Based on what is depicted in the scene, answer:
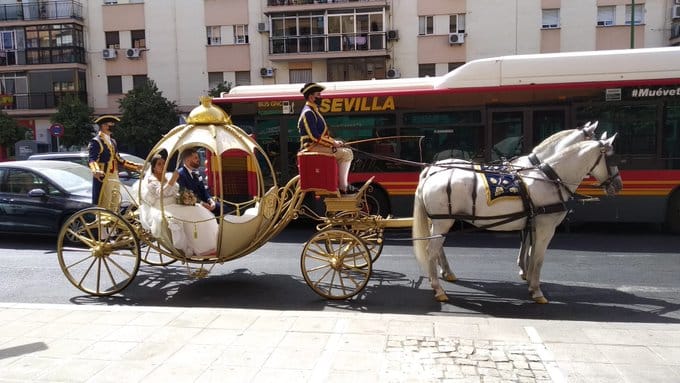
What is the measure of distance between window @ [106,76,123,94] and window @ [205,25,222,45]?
6.76m

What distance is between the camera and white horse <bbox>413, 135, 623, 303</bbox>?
6.48 m

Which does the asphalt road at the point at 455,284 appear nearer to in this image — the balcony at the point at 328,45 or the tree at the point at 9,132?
the balcony at the point at 328,45

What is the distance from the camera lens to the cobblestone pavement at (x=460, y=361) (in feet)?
13.9

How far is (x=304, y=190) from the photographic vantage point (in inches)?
270

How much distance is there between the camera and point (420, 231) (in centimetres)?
670

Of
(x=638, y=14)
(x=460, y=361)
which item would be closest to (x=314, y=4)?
(x=638, y=14)

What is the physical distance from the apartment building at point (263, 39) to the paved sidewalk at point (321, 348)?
93.5 ft

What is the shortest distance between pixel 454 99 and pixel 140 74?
98.2 ft

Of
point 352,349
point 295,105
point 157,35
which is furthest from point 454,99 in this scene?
point 157,35

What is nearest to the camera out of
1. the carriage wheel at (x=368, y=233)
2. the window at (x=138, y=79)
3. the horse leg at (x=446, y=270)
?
the carriage wheel at (x=368, y=233)

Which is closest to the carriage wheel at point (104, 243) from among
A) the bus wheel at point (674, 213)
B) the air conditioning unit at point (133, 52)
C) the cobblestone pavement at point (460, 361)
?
the cobblestone pavement at point (460, 361)

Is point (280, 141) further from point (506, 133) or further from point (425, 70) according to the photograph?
point (425, 70)

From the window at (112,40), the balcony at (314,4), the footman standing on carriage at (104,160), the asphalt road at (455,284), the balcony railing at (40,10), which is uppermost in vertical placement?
the balcony railing at (40,10)

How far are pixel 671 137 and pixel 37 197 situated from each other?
38.4ft
